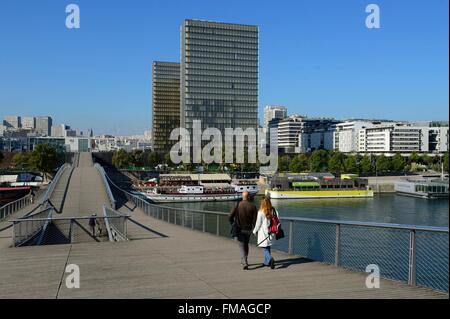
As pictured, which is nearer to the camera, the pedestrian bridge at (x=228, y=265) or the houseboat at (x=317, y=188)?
the pedestrian bridge at (x=228, y=265)

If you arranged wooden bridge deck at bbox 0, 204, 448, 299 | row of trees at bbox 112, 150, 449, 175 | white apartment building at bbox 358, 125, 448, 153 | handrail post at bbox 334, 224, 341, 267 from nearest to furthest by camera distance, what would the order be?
wooden bridge deck at bbox 0, 204, 448, 299, handrail post at bbox 334, 224, 341, 267, row of trees at bbox 112, 150, 449, 175, white apartment building at bbox 358, 125, 448, 153

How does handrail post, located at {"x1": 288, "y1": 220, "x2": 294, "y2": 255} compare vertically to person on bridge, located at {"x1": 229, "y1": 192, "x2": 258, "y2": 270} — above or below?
below

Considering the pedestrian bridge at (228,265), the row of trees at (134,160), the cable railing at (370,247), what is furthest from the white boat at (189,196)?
the cable railing at (370,247)

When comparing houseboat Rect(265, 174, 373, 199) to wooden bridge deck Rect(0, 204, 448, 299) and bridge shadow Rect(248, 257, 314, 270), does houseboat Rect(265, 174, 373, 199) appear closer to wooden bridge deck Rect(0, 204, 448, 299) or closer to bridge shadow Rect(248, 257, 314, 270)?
wooden bridge deck Rect(0, 204, 448, 299)

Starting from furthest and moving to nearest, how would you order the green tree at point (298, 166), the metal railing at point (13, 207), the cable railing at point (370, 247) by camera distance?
the green tree at point (298, 166) < the metal railing at point (13, 207) < the cable railing at point (370, 247)

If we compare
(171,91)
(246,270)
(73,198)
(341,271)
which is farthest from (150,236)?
(171,91)

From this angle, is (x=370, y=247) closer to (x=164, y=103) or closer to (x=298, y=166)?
(x=298, y=166)

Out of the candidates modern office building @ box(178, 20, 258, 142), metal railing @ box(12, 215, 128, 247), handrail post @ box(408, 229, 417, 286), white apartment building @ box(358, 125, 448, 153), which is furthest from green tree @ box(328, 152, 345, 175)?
handrail post @ box(408, 229, 417, 286)

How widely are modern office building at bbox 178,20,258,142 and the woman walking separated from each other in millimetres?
130821

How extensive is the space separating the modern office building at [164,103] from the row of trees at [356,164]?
56.3m

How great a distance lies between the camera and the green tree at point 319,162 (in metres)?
114

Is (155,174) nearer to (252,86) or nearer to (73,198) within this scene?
(252,86)

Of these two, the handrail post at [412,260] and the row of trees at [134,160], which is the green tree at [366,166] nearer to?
the row of trees at [134,160]

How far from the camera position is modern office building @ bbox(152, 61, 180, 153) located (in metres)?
166
